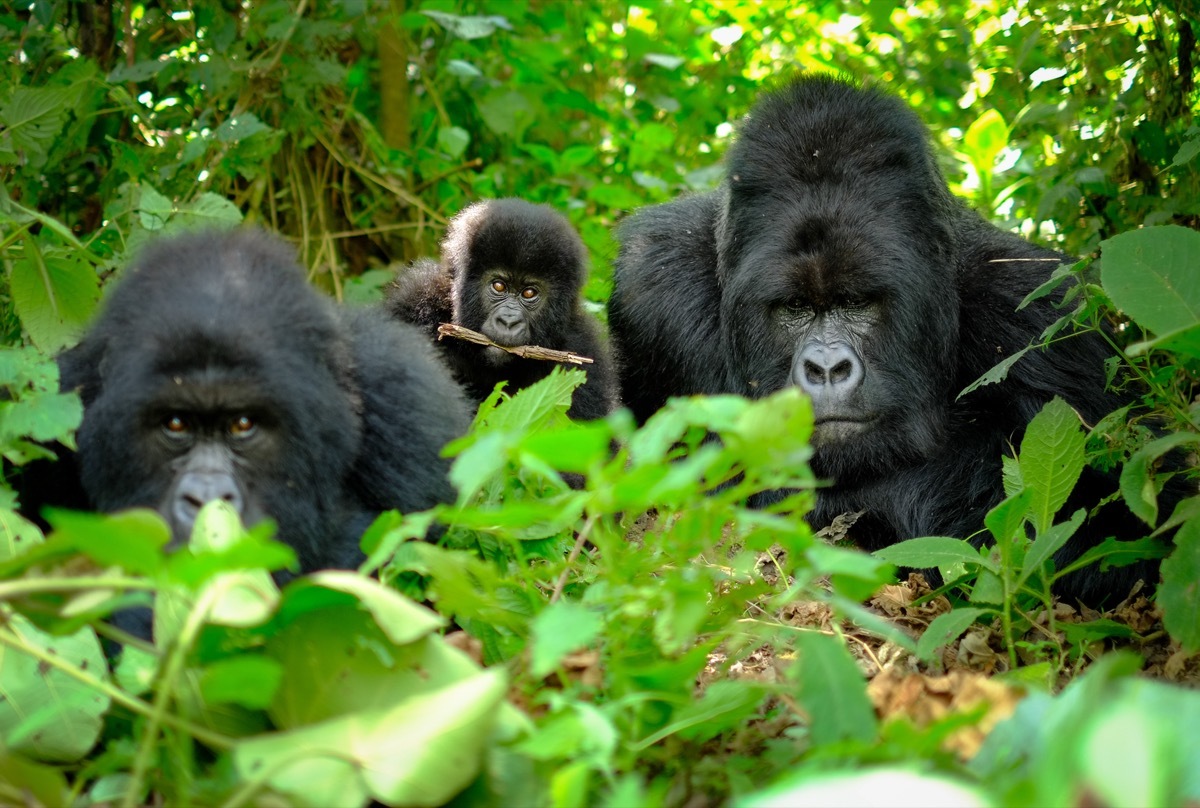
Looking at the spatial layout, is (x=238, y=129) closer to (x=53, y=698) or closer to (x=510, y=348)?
(x=510, y=348)

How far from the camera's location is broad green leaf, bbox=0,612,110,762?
1.89 metres

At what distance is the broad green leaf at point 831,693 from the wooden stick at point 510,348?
7.39ft

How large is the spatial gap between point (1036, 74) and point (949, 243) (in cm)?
120

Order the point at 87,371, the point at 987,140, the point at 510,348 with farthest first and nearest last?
the point at 987,140
the point at 510,348
the point at 87,371

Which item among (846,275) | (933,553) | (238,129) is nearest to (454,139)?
(238,129)

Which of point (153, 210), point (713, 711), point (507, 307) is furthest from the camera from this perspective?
point (507, 307)

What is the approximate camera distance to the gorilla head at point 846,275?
12.3ft

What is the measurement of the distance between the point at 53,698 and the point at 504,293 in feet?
10.2

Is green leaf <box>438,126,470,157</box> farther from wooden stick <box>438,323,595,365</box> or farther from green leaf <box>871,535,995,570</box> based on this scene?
green leaf <box>871,535,995,570</box>


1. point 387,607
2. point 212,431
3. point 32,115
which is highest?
point 32,115

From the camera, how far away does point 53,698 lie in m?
1.92

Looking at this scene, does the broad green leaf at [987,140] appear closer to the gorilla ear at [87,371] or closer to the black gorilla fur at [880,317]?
the black gorilla fur at [880,317]

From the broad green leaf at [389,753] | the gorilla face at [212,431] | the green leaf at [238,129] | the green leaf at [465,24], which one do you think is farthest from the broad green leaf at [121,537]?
the green leaf at [465,24]

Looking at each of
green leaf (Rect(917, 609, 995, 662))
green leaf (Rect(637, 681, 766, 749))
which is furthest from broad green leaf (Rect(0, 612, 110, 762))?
green leaf (Rect(917, 609, 995, 662))
